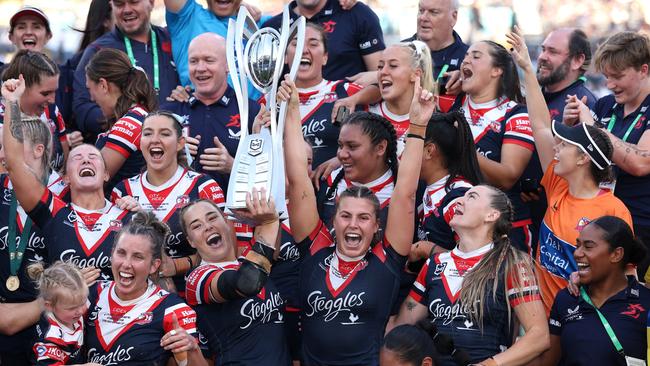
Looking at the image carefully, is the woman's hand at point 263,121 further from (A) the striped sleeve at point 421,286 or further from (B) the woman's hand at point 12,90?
(B) the woman's hand at point 12,90

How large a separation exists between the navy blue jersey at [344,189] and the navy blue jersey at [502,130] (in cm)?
71

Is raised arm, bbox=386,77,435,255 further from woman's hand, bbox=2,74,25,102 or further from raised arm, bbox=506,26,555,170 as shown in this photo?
woman's hand, bbox=2,74,25,102

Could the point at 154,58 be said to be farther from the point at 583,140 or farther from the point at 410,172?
the point at 583,140

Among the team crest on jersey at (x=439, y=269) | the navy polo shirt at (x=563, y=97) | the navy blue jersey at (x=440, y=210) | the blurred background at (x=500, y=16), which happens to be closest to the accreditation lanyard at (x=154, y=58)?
the navy blue jersey at (x=440, y=210)

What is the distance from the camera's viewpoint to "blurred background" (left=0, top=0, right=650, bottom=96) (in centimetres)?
1836


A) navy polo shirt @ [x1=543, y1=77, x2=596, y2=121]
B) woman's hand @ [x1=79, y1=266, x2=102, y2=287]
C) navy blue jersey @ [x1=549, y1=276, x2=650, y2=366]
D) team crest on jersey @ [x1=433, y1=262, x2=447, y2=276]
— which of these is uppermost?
navy polo shirt @ [x1=543, y1=77, x2=596, y2=121]

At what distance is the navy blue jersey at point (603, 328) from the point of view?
5.89 m

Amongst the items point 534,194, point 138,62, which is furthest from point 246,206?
point 138,62

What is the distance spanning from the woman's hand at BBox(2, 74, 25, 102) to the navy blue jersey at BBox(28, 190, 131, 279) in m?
0.53

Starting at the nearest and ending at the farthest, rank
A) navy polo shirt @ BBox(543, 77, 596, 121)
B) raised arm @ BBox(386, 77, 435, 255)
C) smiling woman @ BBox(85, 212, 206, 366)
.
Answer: smiling woman @ BBox(85, 212, 206, 366) < raised arm @ BBox(386, 77, 435, 255) < navy polo shirt @ BBox(543, 77, 596, 121)

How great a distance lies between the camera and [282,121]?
19.8 ft

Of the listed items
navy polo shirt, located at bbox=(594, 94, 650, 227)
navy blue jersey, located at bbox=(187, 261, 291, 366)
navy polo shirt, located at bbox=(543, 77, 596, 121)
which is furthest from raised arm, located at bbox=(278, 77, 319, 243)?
navy polo shirt, located at bbox=(543, 77, 596, 121)

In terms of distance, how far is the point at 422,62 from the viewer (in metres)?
7.22

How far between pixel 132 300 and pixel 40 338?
1.57 feet
